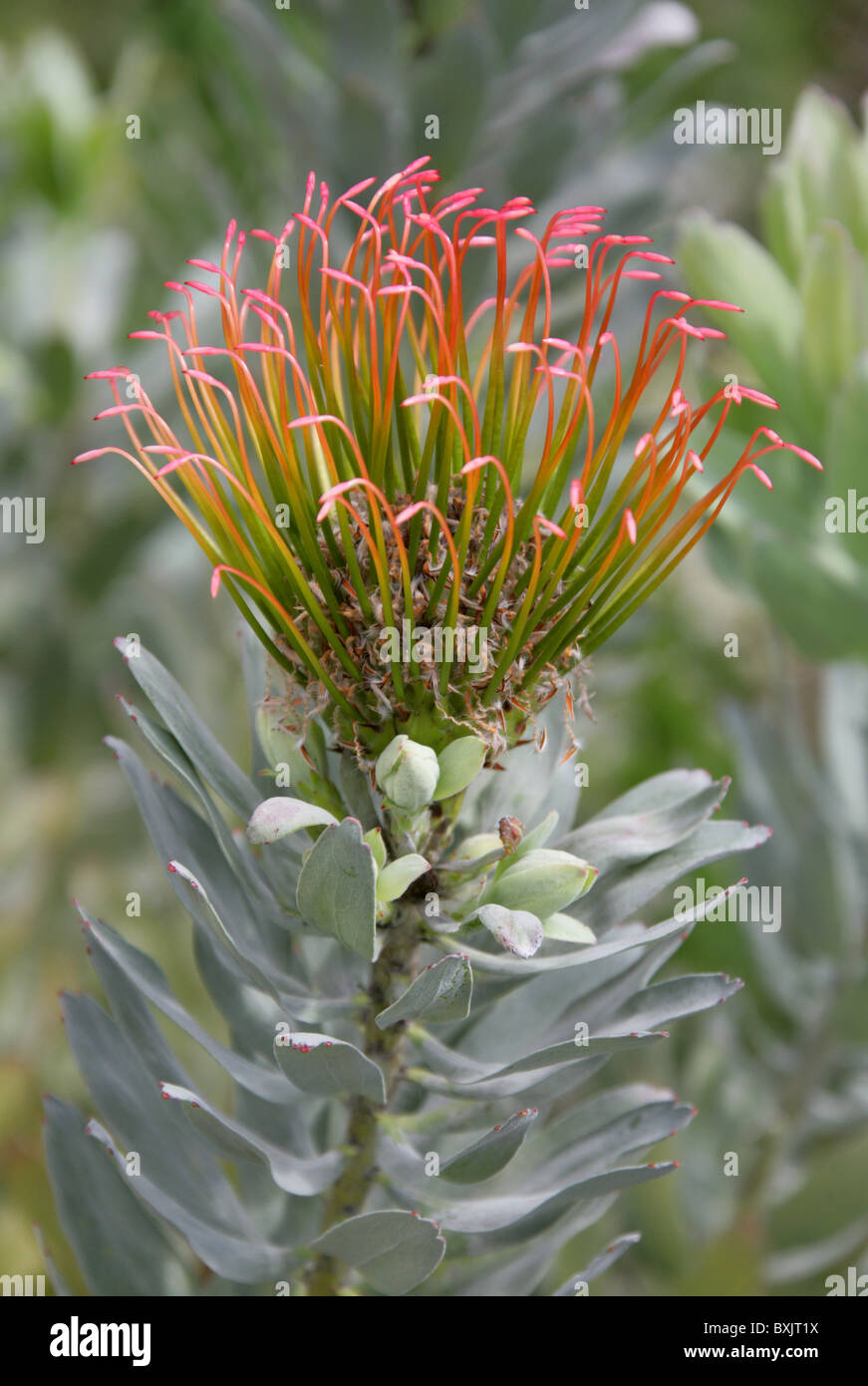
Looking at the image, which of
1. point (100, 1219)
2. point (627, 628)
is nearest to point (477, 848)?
point (100, 1219)

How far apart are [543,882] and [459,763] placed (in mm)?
54

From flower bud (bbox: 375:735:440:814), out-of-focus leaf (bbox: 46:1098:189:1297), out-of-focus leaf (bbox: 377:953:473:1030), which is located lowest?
out-of-focus leaf (bbox: 46:1098:189:1297)

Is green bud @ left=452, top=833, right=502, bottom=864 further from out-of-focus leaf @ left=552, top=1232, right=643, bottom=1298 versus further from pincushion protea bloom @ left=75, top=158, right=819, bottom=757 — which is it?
out-of-focus leaf @ left=552, top=1232, right=643, bottom=1298

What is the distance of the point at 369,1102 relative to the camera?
54cm

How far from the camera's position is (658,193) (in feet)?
3.26

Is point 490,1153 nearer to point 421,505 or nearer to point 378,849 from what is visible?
point 378,849

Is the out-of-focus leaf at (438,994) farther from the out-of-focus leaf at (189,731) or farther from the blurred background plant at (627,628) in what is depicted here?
the blurred background plant at (627,628)

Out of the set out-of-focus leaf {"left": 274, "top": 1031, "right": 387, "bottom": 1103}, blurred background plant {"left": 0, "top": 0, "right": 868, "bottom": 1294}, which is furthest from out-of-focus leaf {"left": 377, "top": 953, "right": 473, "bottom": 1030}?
blurred background plant {"left": 0, "top": 0, "right": 868, "bottom": 1294}

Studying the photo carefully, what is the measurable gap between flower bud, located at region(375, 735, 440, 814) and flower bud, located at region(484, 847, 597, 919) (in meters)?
0.05

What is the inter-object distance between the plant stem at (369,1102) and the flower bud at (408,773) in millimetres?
70

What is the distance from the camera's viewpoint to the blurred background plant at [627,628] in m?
0.81

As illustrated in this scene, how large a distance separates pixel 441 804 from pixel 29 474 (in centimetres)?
95

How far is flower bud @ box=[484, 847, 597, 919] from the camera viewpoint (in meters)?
0.46
